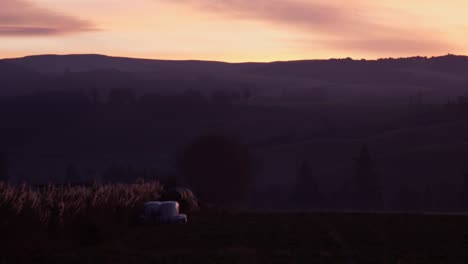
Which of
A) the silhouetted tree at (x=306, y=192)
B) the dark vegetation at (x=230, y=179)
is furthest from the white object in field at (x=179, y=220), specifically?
the silhouetted tree at (x=306, y=192)

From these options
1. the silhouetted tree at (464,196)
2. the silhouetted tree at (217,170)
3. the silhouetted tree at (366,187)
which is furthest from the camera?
the silhouetted tree at (366,187)

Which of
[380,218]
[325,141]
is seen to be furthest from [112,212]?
[325,141]

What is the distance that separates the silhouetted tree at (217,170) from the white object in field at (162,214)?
33859 millimetres

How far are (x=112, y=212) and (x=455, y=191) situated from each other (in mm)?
53958

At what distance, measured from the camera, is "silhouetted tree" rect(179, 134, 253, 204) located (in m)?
63.0

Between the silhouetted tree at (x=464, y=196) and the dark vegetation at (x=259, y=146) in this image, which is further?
the dark vegetation at (x=259, y=146)

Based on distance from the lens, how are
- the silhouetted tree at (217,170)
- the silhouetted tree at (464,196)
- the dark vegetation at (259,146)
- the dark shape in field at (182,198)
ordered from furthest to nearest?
the dark vegetation at (259,146)
the silhouetted tree at (464,196)
the silhouetted tree at (217,170)
the dark shape in field at (182,198)

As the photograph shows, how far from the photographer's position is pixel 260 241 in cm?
2189

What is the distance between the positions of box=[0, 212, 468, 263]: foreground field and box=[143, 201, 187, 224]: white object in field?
18.1 inches

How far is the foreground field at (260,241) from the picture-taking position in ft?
59.3

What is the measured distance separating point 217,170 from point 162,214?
35406 millimetres

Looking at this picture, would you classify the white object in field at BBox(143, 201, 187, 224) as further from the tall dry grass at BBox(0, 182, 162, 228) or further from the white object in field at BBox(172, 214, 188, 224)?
the tall dry grass at BBox(0, 182, 162, 228)

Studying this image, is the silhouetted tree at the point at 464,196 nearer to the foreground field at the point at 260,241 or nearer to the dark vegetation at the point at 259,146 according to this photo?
the dark vegetation at the point at 259,146

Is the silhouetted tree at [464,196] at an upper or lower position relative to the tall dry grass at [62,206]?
lower
